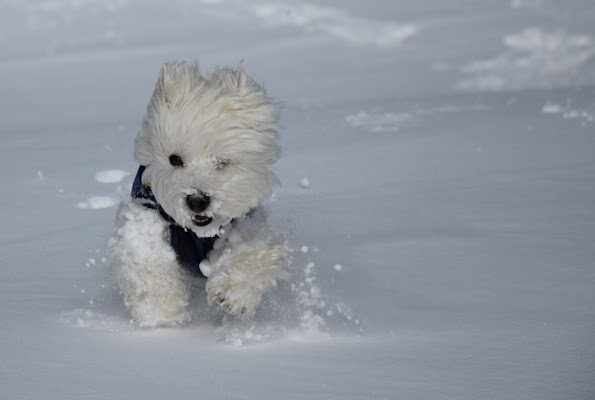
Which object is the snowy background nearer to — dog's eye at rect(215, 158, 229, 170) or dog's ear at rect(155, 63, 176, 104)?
dog's eye at rect(215, 158, 229, 170)

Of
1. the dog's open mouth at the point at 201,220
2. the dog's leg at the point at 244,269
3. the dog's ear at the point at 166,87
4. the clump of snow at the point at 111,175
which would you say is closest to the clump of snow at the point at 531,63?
the clump of snow at the point at 111,175

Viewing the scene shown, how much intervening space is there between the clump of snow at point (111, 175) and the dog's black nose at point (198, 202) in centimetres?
257

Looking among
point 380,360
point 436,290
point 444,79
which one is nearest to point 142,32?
point 444,79

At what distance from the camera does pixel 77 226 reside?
14.2ft

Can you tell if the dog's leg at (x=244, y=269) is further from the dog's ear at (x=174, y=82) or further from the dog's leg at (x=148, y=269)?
the dog's ear at (x=174, y=82)

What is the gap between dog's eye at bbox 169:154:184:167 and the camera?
295 centimetres

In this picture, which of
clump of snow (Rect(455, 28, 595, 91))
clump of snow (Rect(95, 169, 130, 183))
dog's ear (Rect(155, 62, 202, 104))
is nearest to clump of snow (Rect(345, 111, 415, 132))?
clump of snow (Rect(455, 28, 595, 91))

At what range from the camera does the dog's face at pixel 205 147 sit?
2.91 meters

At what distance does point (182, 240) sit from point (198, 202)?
0.32m

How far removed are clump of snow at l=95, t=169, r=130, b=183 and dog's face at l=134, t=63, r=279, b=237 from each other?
92.2 inches

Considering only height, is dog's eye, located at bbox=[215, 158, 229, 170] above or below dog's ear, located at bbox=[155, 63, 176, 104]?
below

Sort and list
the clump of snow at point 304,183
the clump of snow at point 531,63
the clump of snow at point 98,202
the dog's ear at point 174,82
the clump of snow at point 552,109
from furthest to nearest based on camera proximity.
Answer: the clump of snow at point 531,63 < the clump of snow at point 552,109 < the clump of snow at point 304,183 < the clump of snow at point 98,202 < the dog's ear at point 174,82

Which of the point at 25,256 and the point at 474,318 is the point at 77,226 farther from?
the point at 474,318

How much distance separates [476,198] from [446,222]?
1.76 feet
